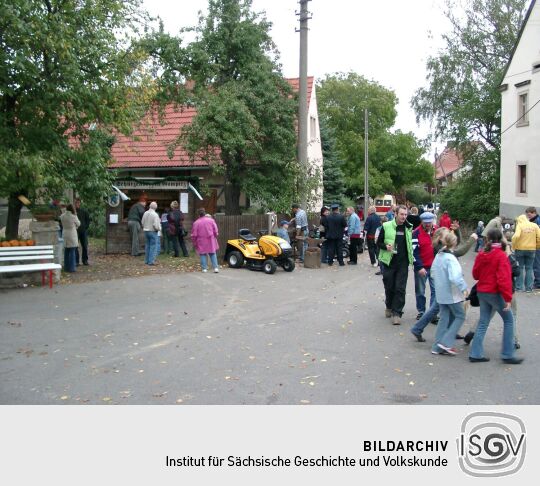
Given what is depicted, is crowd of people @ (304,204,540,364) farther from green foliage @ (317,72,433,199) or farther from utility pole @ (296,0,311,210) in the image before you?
green foliage @ (317,72,433,199)

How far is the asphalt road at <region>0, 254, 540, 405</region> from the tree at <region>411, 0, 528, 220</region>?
2566 centimetres

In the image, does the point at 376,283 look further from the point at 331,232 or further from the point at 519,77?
the point at 519,77

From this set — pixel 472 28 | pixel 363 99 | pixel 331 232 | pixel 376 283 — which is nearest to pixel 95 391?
pixel 376 283

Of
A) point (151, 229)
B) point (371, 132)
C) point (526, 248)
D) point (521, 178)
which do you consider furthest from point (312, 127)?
point (371, 132)

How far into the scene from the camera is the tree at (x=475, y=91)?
36781mm

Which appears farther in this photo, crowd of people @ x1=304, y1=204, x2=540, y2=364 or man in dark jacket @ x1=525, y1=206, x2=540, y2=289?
man in dark jacket @ x1=525, y1=206, x2=540, y2=289

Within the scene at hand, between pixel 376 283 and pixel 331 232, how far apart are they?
407 cm

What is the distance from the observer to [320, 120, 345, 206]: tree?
40.8 meters

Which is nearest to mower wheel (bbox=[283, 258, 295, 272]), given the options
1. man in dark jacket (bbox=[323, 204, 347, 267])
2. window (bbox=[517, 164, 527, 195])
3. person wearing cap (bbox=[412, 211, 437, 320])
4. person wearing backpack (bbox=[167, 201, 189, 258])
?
man in dark jacket (bbox=[323, 204, 347, 267])

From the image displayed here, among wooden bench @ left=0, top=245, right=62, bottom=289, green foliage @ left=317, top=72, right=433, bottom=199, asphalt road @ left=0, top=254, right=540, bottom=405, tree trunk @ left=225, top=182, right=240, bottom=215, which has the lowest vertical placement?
asphalt road @ left=0, top=254, right=540, bottom=405

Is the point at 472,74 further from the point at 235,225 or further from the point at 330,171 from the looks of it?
the point at 235,225

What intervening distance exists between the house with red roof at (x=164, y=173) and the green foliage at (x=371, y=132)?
3138cm

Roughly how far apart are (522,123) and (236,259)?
20.3 metres
